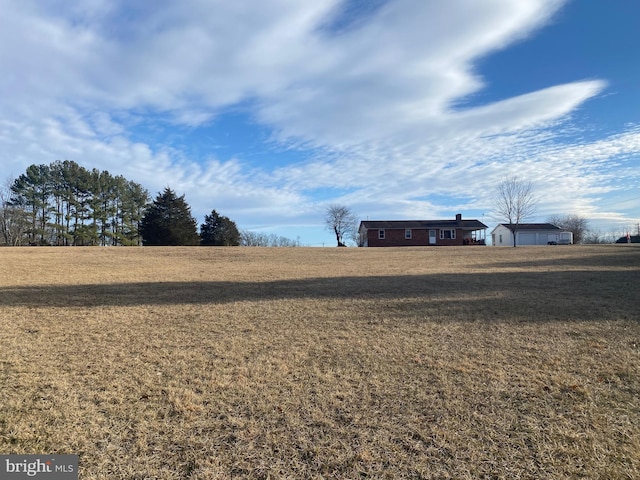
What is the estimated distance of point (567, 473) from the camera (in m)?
2.96

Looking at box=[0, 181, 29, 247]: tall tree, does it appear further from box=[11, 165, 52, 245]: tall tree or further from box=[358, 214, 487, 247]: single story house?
box=[358, 214, 487, 247]: single story house

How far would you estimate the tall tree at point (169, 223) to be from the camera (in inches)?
1715

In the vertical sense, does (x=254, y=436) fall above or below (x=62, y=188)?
below

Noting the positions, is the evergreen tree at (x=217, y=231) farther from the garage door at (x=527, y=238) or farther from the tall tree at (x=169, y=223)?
the garage door at (x=527, y=238)

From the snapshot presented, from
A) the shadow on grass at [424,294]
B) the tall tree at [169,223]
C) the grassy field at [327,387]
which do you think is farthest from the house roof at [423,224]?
the grassy field at [327,387]

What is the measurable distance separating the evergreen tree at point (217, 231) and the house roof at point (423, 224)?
17.4 metres

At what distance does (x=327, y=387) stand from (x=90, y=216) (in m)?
52.6

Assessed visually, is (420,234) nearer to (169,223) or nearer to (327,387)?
(169,223)

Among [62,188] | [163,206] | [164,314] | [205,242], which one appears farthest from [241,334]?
[62,188]

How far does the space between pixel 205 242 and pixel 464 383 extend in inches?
1956

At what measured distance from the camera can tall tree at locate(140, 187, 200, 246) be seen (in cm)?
4356

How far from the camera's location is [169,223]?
44.0 metres

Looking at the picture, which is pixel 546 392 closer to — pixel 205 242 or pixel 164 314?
pixel 164 314

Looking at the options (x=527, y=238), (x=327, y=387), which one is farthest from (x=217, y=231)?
(x=327, y=387)
